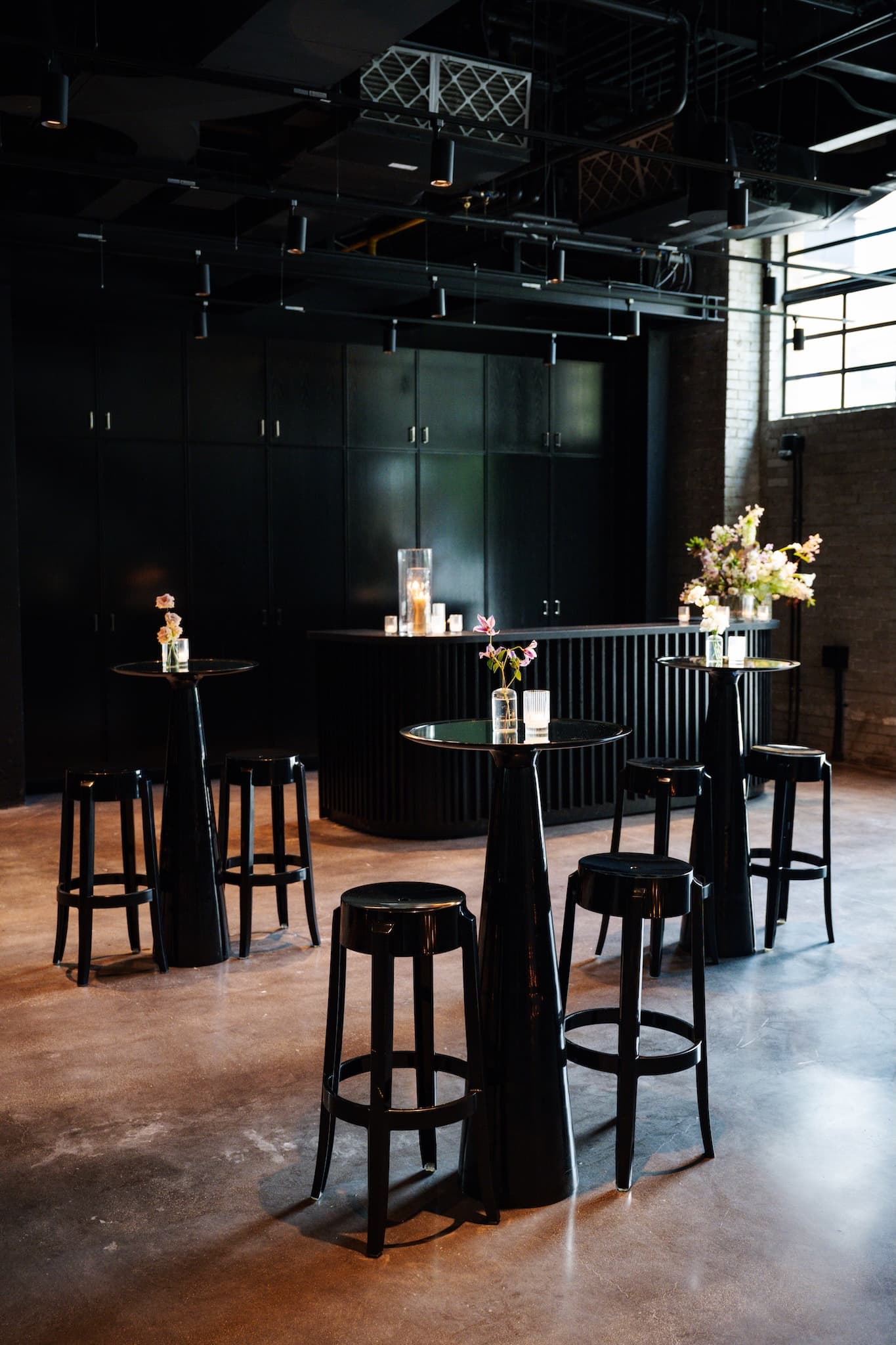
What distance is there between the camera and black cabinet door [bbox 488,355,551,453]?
32.1 feet

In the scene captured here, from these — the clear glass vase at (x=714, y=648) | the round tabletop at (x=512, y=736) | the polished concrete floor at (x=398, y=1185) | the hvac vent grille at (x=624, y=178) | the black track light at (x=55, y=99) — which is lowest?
the polished concrete floor at (x=398, y=1185)

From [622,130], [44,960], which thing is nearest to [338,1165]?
[44,960]

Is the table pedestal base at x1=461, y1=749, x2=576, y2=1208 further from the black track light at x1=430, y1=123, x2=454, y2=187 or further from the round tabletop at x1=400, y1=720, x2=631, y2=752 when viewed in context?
the black track light at x1=430, y1=123, x2=454, y2=187

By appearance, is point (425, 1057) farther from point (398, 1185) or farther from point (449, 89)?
point (449, 89)

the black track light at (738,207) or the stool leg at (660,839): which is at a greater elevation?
the black track light at (738,207)

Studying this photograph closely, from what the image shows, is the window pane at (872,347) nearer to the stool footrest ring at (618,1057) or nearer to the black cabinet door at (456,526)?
the black cabinet door at (456,526)

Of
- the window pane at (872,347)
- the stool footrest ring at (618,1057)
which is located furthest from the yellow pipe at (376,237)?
the stool footrest ring at (618,1057)

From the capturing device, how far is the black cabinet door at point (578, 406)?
10.1m

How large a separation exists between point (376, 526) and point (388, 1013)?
693 centimetres

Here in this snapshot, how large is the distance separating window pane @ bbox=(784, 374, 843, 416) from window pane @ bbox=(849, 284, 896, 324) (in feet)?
1.56

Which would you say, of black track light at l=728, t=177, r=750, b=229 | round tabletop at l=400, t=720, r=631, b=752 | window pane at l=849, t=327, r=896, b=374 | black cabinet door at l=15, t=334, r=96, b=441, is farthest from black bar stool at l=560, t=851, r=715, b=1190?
window pane at l=849, t=327, r=896, b=374

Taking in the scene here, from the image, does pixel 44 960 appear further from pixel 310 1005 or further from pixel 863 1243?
pixel 863 1243

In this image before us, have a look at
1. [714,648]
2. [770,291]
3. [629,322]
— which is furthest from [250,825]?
[770,291]

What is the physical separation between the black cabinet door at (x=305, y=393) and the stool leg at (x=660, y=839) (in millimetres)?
5217
